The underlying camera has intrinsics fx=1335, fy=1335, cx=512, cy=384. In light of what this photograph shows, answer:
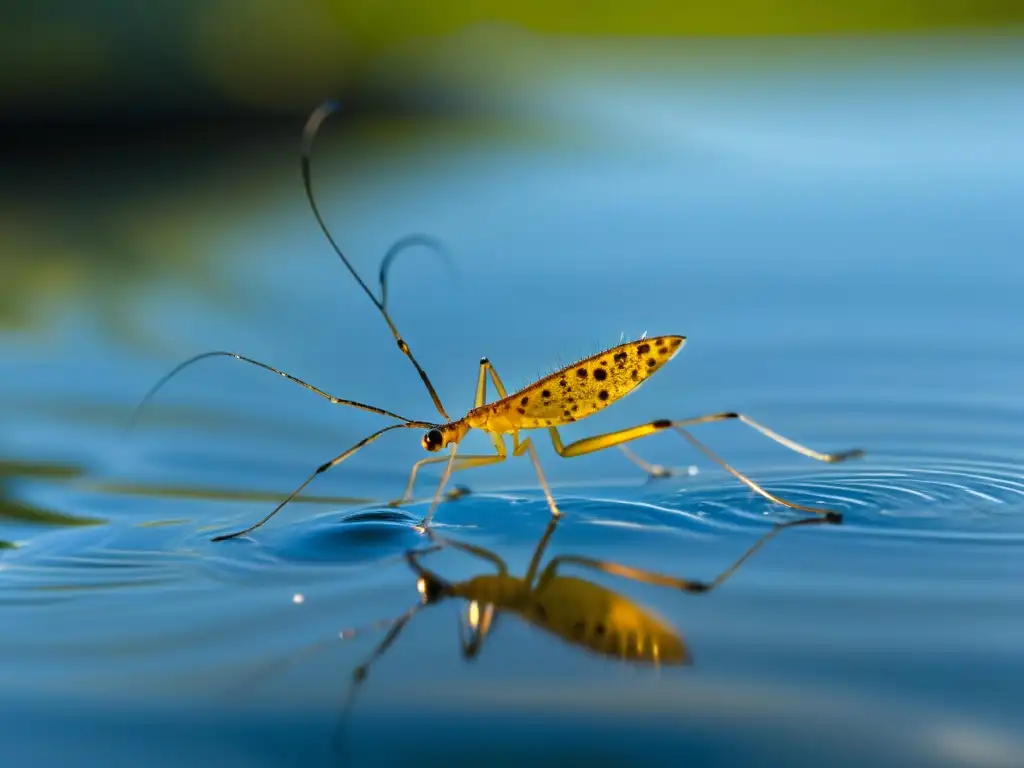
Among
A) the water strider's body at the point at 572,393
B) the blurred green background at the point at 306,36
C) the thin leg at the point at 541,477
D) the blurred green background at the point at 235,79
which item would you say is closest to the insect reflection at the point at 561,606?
the thin leg at the point at 541,477

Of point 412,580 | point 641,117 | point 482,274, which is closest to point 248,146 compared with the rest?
point 641,117

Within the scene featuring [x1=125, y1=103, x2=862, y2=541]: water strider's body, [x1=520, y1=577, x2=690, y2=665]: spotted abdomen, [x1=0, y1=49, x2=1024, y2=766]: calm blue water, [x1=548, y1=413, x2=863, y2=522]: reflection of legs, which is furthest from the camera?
[x1=125, y1=103, x2=862, y2=541]: water strider's body

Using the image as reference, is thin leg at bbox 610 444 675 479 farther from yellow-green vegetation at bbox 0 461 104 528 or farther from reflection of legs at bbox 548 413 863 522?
yellow-green vegetation at bbox 0 461 104 528

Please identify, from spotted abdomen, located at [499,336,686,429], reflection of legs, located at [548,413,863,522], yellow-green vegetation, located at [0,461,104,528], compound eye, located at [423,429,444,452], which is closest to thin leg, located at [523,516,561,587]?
reflection of legs, located at [548,413,863,522]

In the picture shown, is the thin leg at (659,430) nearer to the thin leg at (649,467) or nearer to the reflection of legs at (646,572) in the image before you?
the thin leg at (649,467)

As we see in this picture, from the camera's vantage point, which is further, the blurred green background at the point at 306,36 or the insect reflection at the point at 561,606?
the blurred green background at the point at 306,36

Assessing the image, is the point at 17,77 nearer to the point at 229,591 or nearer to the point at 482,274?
the point at 482,274
